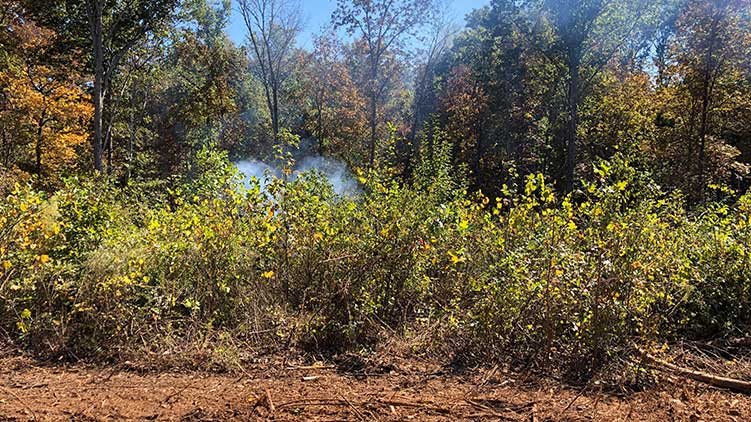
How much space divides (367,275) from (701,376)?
211cm

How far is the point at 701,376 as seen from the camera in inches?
104

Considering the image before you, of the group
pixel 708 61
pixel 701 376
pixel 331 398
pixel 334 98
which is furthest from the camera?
pixel 334 98

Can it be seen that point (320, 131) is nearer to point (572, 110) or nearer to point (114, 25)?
point (114, 25)

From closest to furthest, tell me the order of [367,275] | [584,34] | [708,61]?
[367,275]
[708,61]
[584,34]

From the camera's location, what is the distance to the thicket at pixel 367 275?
9.19 feet

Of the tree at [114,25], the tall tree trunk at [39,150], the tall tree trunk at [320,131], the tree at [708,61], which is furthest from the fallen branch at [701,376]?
the tall tree trunk at [320,131]

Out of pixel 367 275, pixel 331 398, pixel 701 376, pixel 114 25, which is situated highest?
pixel 114 25

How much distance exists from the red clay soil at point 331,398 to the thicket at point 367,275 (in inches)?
10.4

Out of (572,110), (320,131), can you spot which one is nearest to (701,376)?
(572,110)

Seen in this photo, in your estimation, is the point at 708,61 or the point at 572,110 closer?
the point at 708,61

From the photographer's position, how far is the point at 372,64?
66.4ft

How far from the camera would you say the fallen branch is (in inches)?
100

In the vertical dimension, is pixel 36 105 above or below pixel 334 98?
below

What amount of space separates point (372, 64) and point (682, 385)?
19272 millimetres
